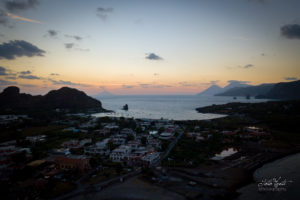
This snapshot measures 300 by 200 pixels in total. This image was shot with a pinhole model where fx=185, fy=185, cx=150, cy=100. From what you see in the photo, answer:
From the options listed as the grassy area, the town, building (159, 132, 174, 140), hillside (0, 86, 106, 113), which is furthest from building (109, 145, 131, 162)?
hillside (0, 86, 106, 113)

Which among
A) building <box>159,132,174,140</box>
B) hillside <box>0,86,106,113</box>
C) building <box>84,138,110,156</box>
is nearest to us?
building <box>84,138,110,156</box>

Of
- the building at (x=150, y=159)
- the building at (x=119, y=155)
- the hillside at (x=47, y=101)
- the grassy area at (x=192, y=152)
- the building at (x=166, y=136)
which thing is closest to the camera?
the building at (x=150, y=159)

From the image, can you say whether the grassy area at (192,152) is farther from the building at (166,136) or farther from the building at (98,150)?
the building at (98,150)

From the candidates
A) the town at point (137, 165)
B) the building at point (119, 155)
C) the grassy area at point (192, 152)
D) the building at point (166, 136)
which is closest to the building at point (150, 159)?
the town at point (137, 165)

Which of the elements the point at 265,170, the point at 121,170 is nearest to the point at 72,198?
the point at 121,170

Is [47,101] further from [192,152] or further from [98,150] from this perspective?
[192,152]

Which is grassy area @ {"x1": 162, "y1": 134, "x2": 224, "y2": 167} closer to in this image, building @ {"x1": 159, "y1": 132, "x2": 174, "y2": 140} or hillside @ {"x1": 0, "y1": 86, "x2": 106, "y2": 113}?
building @ {"x1": 159, "y1": 132, "x2": 174, "y2": 140}

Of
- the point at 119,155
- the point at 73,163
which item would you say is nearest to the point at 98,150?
the point at 119,155

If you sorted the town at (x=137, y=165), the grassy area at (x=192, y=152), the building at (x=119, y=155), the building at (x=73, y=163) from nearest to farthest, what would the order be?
the town at (x=137, y=165) < the building at (x=73, y=163) < the grassy area at (x=192, y=152) < the building at (x=119, y=155)

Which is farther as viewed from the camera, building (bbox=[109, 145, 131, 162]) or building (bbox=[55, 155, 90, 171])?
building (bbox=[109, 145, 131, 162])

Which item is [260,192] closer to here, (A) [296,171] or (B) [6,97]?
(A) [296,171]

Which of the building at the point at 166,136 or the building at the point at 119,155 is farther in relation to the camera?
the building at the point at 166,136
